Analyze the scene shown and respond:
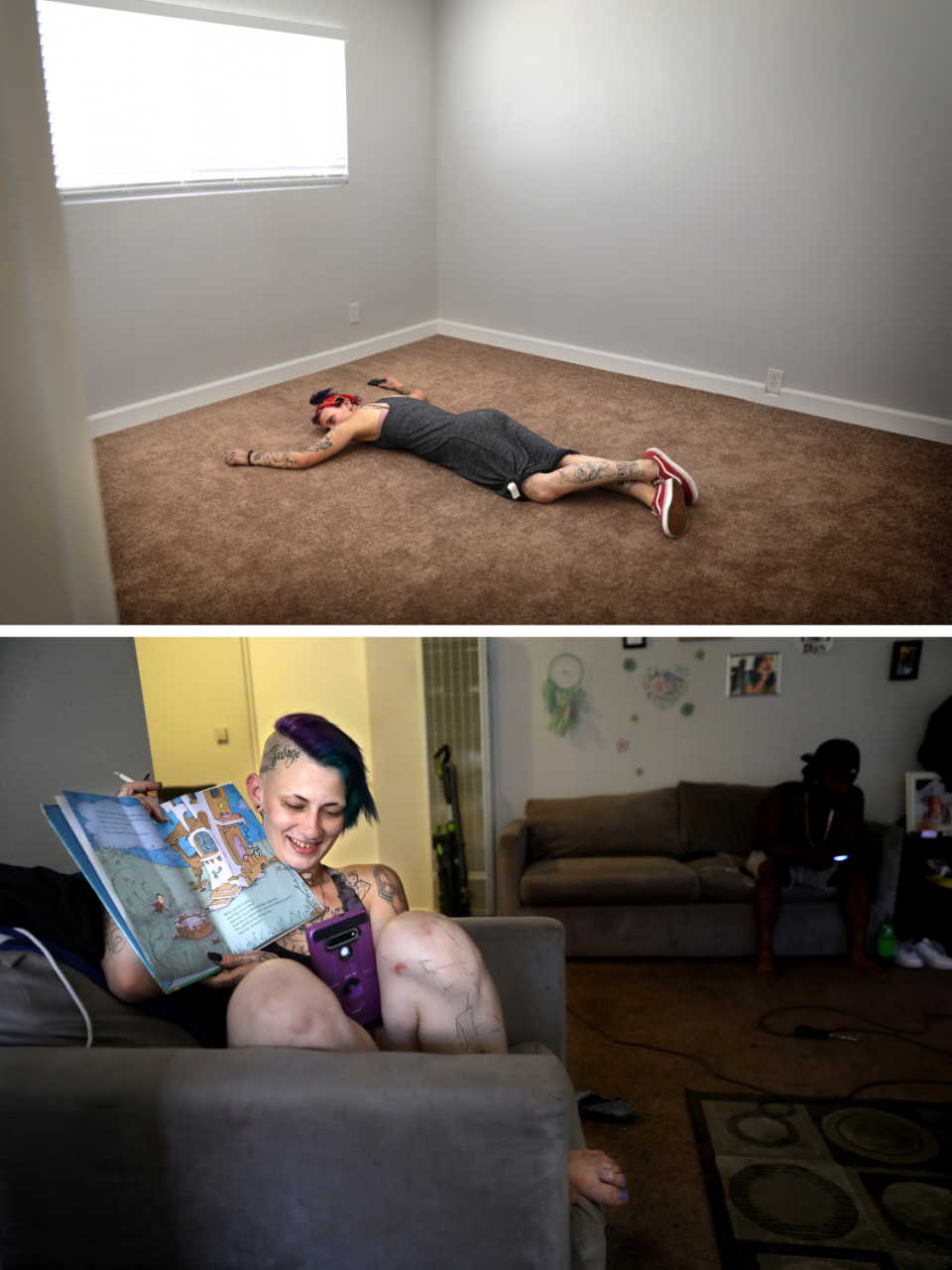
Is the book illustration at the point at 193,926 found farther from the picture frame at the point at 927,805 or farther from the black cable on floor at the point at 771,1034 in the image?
the picture frame at the point at 927,805


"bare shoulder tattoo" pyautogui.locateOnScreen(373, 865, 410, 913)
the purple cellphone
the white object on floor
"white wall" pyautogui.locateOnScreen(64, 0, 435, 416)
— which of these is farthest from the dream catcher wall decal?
the white object on floor

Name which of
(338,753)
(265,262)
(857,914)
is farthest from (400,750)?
(265,262)

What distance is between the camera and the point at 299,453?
2.29m

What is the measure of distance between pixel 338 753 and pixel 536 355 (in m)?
1.37

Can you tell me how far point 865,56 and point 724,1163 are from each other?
2.41 m

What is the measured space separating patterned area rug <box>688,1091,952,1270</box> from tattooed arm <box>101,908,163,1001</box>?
981mm

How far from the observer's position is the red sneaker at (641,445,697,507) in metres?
2.10

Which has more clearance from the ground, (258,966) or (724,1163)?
(258,966)

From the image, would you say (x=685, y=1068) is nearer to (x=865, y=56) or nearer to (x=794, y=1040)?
(x=794, y=1040)

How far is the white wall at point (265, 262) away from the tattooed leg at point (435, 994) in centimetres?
168

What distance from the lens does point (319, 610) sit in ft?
6.17

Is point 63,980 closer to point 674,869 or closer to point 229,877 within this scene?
point 229,877

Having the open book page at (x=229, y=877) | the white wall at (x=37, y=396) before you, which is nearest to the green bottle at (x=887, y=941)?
the open book page at (x=229, y=877)

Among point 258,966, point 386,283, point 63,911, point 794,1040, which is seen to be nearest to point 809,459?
point 386,283
